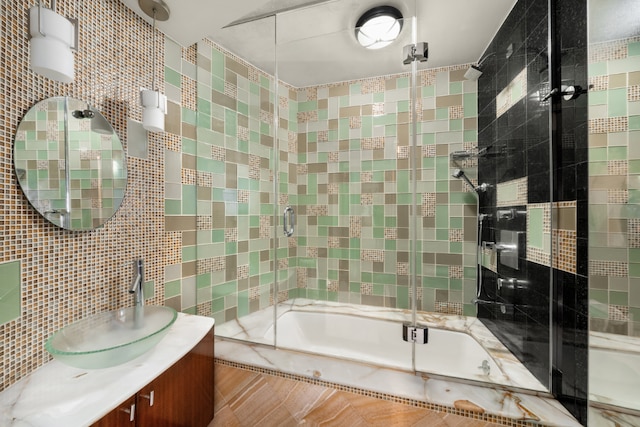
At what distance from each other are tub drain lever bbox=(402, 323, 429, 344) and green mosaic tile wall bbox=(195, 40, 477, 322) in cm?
31

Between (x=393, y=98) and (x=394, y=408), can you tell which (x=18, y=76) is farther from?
(x=394, y=408)

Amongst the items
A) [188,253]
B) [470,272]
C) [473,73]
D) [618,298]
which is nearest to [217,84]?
[188,253]

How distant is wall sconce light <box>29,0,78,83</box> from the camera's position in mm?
874

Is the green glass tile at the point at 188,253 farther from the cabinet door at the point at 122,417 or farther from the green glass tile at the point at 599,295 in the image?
the green glass tile at the point at 599,295

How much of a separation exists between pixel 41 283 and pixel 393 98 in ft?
6.76

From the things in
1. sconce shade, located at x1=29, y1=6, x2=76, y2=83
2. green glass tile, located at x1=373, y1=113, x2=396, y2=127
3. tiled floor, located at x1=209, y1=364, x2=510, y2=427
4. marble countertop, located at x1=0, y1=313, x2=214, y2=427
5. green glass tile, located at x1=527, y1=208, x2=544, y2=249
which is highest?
green glass tile, located at x1=373, y1=113, x2=396, y2=127

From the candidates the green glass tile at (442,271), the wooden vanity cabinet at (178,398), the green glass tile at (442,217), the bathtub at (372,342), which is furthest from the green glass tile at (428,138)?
the wooden vanity cabinet at (178,398)

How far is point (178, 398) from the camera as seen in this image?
126 cm

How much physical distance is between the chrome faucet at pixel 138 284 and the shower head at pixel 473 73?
8.27 feet

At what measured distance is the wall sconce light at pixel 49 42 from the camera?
87 centimetres

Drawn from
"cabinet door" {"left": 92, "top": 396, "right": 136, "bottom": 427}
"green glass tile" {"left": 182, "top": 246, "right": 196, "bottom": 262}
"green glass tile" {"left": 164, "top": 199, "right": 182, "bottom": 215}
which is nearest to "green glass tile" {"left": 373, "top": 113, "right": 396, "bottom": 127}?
"green glass tile" {"left": 164, "top": 199, "right": 182, "bottom": 215}

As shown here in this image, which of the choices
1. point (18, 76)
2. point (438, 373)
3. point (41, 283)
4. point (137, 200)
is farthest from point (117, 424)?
point (438, 373)

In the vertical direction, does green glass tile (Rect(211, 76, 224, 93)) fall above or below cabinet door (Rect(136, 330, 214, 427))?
above

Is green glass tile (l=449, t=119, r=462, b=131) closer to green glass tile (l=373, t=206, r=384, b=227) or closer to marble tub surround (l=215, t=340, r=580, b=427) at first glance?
green glass tile (l=373, t=206, r=384, b=227)
